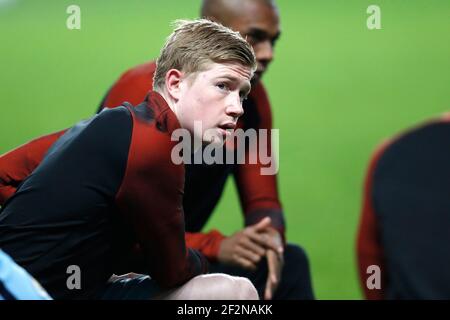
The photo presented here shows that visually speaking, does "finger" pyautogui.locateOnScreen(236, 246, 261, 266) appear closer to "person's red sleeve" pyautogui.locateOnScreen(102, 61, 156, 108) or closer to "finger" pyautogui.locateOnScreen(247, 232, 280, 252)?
"finger" pyautogui.locateOnScreen(247, 232, 280, 252)

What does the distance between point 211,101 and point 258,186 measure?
63 centimetres

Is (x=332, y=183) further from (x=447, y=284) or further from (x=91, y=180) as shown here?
(x=447, y=284)

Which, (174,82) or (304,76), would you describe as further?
(304,76)

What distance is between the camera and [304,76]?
128 inches

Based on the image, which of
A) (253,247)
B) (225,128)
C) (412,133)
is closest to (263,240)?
(253,247)

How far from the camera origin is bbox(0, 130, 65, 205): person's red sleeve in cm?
146

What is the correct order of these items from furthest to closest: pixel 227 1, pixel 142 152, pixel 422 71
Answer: pixel 422 71 → pixel 227 1 → pixel 142 152

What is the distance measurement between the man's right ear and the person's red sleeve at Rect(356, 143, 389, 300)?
22.1 inches

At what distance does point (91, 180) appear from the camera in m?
1.22

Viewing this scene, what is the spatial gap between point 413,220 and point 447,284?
76 mm

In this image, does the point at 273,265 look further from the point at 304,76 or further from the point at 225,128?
the point at 304,76

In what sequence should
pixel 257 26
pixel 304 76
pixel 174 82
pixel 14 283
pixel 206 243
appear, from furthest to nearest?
1. pixel 304 76
2. pixel 257 26
3. pixel 206 243
4. pixel 174 82
5. pixel 14 283

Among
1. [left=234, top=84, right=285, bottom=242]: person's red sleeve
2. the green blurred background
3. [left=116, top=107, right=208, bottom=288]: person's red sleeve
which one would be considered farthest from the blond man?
the green blurred background
